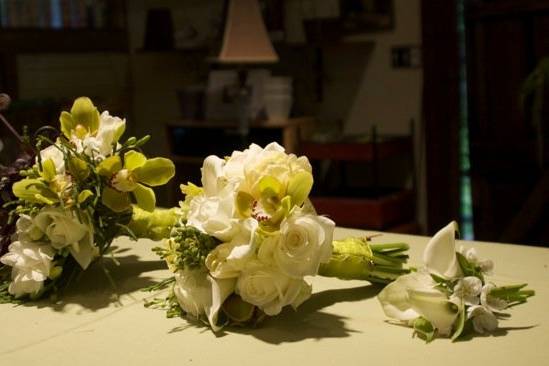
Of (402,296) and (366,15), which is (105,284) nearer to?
(402,296)

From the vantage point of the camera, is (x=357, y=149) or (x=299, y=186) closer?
(x=299, y=186)

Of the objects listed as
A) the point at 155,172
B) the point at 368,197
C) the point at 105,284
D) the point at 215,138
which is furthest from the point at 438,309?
the point at 215,138

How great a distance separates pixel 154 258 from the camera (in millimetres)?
1508

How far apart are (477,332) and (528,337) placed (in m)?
0.06

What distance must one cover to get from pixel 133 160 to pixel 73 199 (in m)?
0.11

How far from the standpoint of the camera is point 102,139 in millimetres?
1257

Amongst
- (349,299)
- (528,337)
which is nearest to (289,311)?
(349,299)

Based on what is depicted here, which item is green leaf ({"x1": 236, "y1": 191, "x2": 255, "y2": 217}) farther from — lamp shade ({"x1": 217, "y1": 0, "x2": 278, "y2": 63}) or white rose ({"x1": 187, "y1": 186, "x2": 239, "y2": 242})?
lamp shade ({"x1": 217, "y1": 0, "x2": 278, "y2": 63})

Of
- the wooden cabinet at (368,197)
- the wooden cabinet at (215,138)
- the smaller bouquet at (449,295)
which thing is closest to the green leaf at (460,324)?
the smaller bouquet at (449,295)

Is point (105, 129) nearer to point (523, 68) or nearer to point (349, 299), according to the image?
point (349, 299)

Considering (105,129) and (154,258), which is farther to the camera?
(154,258)

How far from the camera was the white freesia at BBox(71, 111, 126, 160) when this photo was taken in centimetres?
124

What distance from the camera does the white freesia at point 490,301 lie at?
3.34 feet

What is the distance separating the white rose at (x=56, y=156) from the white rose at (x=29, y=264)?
12 cm
